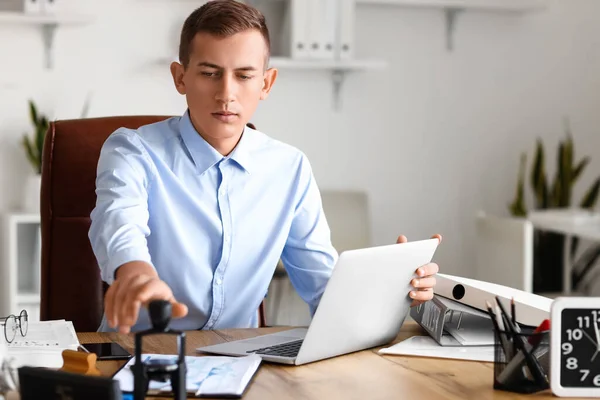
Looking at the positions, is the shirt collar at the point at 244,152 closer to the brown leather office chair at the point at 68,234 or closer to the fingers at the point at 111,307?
the brown leather office chair at the point at 68,234

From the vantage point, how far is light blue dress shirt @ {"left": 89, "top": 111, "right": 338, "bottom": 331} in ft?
5.49

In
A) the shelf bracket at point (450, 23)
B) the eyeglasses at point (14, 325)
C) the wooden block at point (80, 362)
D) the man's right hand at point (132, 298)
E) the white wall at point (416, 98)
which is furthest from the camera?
the shelf bracket at point (450, 23)

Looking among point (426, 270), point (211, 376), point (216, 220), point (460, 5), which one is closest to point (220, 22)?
point (216, 220)

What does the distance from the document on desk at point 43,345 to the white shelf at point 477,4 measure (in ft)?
8.87

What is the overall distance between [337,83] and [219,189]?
2.33 metres

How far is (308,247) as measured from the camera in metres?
1.76

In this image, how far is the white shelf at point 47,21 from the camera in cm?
346

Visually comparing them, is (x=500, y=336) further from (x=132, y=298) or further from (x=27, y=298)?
(x=27, y=298)

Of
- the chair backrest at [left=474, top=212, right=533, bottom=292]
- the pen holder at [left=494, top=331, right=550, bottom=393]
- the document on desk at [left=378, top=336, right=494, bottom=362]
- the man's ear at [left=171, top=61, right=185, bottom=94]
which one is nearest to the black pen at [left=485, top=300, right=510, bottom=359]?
the pen holder at [left=494, top=331, right=550, bottom=393]

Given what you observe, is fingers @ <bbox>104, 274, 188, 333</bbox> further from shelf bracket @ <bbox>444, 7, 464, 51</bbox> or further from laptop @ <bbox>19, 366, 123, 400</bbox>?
shelf bracket @ <bbox>444, 7, 464, 51</bbox>

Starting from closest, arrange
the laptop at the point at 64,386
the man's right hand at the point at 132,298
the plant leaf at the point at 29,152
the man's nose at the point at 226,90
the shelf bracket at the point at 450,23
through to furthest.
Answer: the laptop at the point at 64,386
the man's right hand at the point at 132,298
the man's nose at the point at 226,90
the plant leaf at the point at 29,152
the shelf bracket at the point at 450,23

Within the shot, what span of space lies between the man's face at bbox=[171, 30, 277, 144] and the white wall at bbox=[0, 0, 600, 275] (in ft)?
7.13

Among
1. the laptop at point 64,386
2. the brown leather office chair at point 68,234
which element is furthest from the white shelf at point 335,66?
the laptop at point 64,386

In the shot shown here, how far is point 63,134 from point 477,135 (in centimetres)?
269
